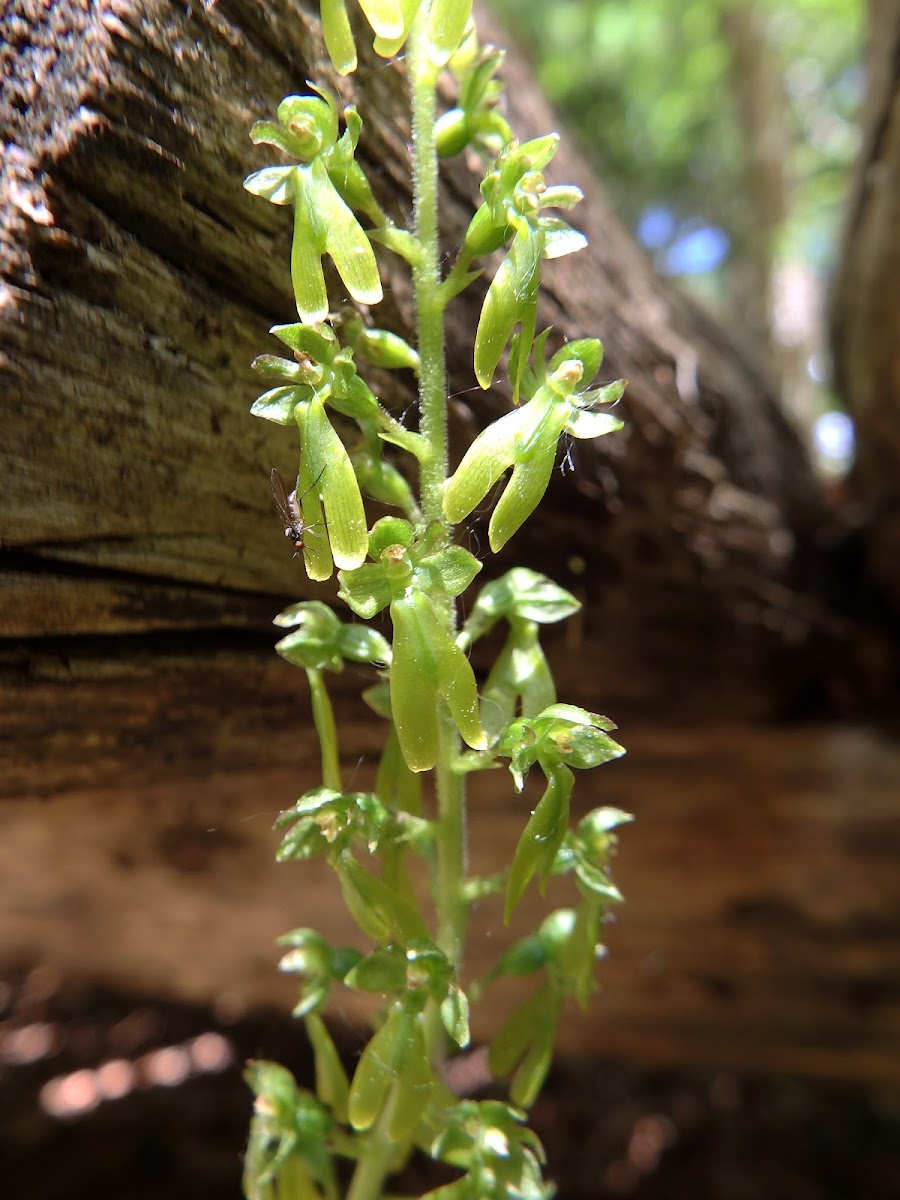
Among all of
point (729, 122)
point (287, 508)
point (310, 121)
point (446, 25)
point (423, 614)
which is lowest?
point (423, 614)

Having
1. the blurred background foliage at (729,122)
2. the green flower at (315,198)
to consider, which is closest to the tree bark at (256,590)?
the green flower at (315,198)

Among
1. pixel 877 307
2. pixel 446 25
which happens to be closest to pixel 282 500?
pixel 446 25

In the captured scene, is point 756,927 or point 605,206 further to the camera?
point 756,927

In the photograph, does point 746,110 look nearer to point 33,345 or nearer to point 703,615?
point 703,615

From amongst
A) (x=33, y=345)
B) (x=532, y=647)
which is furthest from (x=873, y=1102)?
(x=33, y=345)

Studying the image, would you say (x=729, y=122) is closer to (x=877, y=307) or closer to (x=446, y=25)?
(x=877, y=307)

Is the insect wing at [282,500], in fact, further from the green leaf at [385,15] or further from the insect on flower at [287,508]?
the green leaf at [385,15]
